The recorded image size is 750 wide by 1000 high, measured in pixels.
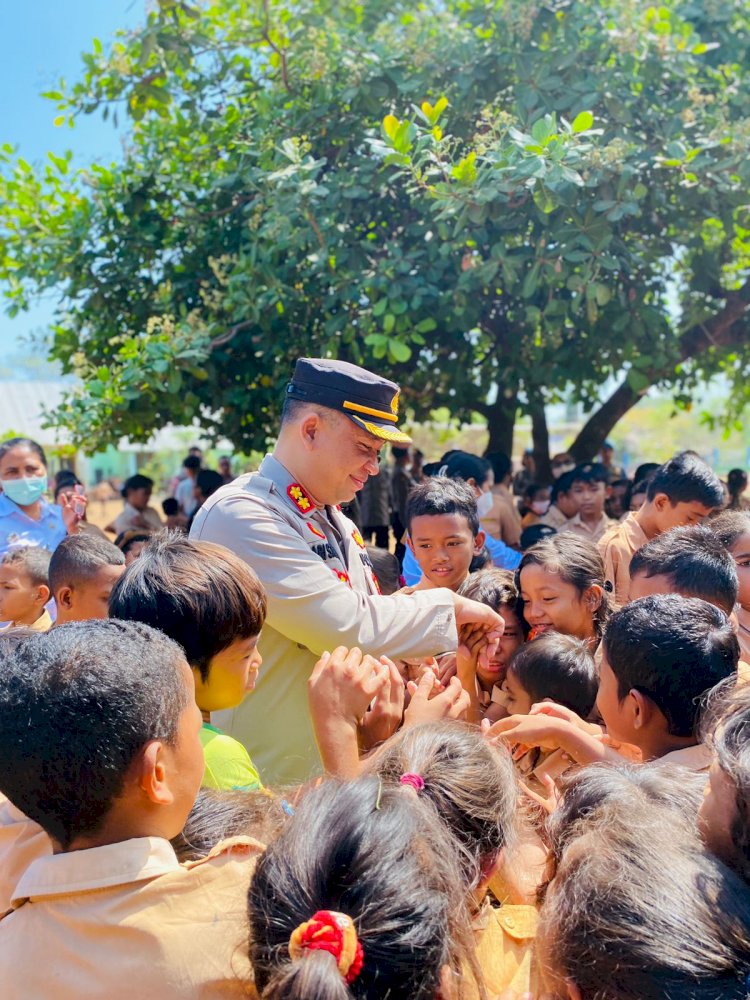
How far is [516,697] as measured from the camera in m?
2.65

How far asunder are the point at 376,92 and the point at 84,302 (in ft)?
9.09

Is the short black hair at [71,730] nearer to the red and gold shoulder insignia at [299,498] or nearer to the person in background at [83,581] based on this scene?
the red and gold shoulder insignia at [299,498]

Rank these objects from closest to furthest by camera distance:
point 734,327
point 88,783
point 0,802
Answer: point 88,783
point 0,802
point 734,327

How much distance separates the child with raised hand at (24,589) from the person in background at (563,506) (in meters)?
3.68

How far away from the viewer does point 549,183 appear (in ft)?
14.9

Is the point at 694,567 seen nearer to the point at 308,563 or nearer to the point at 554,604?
the point at 554,604

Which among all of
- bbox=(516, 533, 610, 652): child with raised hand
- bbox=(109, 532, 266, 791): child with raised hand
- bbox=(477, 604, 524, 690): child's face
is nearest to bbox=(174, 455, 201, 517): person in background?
bbox=(477, 604, 524, 690): child's face

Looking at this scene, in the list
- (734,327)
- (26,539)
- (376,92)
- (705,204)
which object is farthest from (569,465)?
(26,539)

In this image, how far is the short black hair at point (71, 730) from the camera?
133 centimetres

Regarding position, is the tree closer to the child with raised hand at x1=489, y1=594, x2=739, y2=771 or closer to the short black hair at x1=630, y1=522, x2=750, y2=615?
the short black hair at x1=630, y1=522, x2=750, y2=615

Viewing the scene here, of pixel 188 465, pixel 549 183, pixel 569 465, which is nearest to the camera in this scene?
pixel 549 183

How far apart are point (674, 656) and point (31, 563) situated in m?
2.87

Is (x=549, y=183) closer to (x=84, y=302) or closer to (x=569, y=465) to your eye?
(x=84, y=302)

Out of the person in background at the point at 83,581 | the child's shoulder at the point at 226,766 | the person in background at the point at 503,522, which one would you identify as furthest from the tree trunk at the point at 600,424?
the child's shoulder at the point at 226,766
